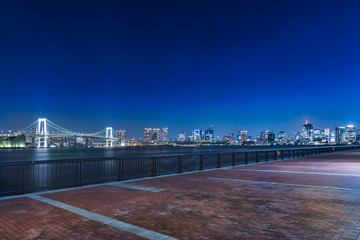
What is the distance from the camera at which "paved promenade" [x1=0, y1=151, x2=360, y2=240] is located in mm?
5090

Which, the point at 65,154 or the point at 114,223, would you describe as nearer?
the point at 114,223

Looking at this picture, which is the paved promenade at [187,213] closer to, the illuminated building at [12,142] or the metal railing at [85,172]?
the metal railing at [85,172]

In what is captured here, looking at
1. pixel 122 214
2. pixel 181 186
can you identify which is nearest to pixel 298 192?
pixel 181 186

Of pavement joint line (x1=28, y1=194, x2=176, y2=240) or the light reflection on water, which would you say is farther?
the light reflection on water

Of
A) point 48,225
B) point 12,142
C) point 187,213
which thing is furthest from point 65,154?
point 12,142

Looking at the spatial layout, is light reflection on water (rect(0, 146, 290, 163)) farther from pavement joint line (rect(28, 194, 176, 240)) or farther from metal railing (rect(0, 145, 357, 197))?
pavement joint line (rect(28, 194, 176, 240))

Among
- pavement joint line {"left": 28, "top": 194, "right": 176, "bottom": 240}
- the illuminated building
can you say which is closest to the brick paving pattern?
pavement joint line {"left": 28, "top": 194, "right": 176, "bottom": 240}

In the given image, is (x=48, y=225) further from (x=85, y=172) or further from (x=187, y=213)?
(x=85, y=172)

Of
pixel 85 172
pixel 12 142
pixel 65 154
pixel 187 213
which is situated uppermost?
pixel 187 213

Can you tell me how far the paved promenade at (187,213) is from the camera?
509 centimetres

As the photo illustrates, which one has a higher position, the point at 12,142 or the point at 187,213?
the point at 187,213

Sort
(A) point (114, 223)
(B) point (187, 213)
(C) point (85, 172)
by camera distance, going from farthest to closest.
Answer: (C) point (85, 172)
(B) point (187, 213)
(A) point (114, 223)

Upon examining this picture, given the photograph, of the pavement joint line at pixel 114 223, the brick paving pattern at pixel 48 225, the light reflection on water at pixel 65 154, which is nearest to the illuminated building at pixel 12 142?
the light reflection on water at pixel 65 154

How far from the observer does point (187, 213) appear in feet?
21.0
